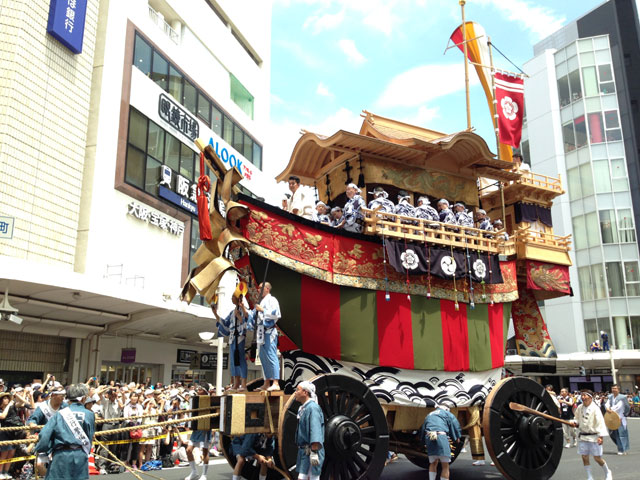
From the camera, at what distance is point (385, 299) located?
28.3 ft

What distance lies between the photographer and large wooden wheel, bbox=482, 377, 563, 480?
28.3ft

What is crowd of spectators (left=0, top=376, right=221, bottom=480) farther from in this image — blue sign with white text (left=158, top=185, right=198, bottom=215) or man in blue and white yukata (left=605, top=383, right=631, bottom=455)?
man in blue and white yukata (left=605, top=383, right=631, bottom=455)

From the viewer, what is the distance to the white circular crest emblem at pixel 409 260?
870cm

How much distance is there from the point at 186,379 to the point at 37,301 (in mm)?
11576

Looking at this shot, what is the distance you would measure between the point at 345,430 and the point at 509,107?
329 inches

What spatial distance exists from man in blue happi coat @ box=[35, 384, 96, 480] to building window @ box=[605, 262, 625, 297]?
38378 mm

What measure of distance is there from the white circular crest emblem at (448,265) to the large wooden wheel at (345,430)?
7.98 feet

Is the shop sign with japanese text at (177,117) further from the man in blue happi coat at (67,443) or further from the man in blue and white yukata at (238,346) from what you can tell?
the man in blue happi coat at (67,443)

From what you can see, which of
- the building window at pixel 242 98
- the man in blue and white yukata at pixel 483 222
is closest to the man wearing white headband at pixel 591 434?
the man in blue and white yukata at pixel 483 222

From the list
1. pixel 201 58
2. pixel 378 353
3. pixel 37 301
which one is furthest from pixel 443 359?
pixel 201 58

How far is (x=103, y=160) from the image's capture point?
19672 mm

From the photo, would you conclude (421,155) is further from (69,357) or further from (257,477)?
(69,357)

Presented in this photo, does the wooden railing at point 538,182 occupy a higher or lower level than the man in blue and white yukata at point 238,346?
higher

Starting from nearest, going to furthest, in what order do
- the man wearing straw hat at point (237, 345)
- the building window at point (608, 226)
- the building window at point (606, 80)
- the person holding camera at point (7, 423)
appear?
the man wearing straw hat at point (237, 345) < the person holding camera at point (7, 423) < the building window at point (608, 226) < the building window at point (606, 80)
